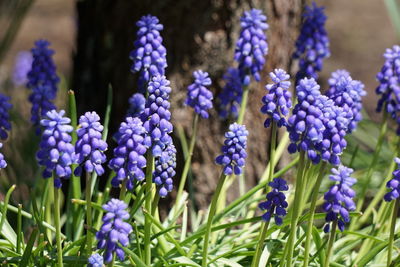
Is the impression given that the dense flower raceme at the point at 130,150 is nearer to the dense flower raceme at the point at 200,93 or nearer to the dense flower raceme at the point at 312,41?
the dense flower raceme at the point at 200,93

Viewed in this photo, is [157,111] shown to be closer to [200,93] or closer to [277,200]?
[277,200]

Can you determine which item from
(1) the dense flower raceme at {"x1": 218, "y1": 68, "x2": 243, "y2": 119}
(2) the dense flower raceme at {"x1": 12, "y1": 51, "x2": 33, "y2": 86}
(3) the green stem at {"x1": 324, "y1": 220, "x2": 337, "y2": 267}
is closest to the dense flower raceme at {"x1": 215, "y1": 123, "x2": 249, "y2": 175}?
(3) the green stem at {"x1": 324, "y1": 220, "x2": 337, "y2": 267}

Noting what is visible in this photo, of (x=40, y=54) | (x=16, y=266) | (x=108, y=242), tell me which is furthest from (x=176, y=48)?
(x=108, y=242)

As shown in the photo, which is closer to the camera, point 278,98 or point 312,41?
point 278,98

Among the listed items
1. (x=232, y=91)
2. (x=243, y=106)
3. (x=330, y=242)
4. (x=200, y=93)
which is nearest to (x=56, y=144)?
(x=330, y=242)

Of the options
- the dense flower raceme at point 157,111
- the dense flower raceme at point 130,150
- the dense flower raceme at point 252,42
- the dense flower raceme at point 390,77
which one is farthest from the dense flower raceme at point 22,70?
the dense flower raceme at point 130,150

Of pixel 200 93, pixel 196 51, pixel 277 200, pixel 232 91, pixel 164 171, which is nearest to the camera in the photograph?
pixel 277 200
